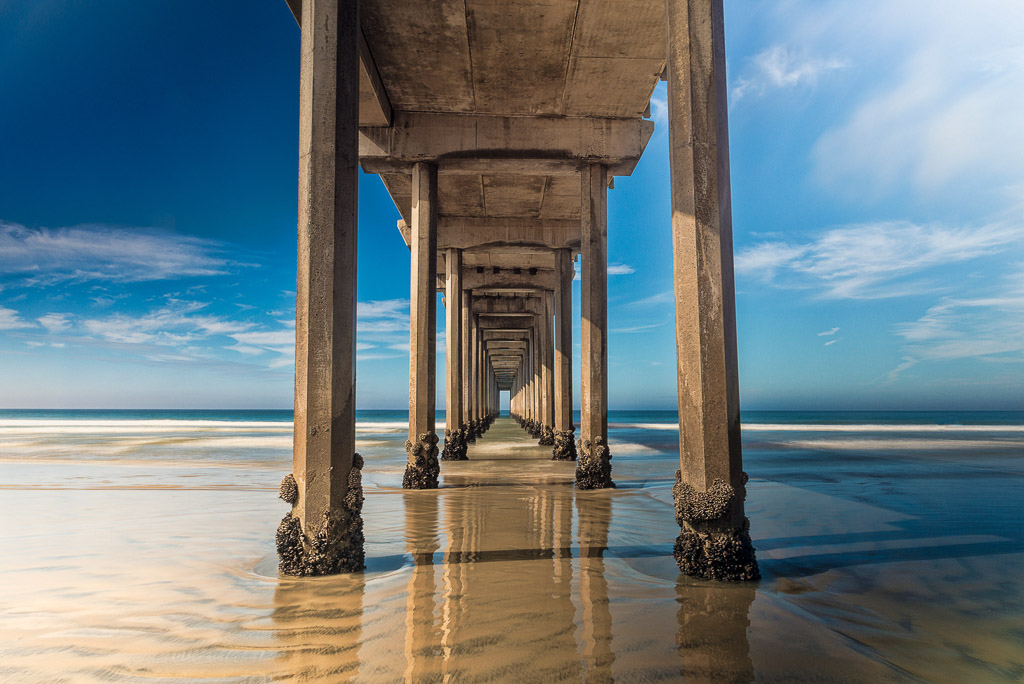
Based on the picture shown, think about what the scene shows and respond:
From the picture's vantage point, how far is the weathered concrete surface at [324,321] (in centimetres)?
517

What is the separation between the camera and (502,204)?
17.6 meters

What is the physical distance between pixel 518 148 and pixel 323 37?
721cm

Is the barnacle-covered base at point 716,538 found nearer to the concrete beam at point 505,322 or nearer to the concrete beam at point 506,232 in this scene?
the concrete beam at point 506,232

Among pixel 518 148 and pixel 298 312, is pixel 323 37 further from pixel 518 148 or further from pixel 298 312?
pixel 518 148

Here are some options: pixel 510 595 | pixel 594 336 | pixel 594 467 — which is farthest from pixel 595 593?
pixel 594 336

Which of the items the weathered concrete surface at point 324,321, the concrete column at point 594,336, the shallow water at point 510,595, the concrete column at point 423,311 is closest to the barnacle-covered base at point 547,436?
the concrete column at point 594,336

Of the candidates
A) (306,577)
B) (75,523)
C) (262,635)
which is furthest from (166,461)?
(262,635)

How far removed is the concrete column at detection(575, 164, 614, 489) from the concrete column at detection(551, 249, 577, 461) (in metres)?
4.49

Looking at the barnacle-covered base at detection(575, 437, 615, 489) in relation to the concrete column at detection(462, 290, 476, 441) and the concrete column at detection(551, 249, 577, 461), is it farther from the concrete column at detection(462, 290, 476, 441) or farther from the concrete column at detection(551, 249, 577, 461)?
the concrete column at detection(462, 290, 476, 441)

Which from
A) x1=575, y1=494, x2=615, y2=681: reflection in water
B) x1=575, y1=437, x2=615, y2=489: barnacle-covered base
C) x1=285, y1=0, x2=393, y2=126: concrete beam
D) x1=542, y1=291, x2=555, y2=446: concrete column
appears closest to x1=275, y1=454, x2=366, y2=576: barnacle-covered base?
x1=575, y1=494, x2=615, y2=681: reflection in water

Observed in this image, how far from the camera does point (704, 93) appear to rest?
207 inches

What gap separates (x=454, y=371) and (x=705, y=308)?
1290 cm

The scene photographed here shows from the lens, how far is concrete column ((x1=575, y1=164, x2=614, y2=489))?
1082 cm

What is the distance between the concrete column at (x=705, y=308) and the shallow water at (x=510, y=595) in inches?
19.4
